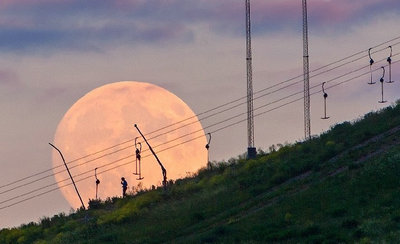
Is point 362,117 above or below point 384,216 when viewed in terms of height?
above

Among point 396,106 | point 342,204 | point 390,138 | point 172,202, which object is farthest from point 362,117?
point 342,204

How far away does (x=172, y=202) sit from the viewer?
3674 inches

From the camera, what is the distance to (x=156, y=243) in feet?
253

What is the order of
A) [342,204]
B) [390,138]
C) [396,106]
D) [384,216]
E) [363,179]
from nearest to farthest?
[384,216] → [342,204] → [363,179] → [390,138] → [396,106]

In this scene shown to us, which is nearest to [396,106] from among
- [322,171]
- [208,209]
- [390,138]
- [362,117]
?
[362,117]

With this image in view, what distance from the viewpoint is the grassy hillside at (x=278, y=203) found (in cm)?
6906

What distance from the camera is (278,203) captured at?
78.9 meters

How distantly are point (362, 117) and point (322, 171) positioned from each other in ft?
63.0

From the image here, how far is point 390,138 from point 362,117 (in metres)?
13.8

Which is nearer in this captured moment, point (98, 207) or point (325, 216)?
point (325, 216)

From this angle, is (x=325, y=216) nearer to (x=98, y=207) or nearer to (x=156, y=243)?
(x=156, y=243)

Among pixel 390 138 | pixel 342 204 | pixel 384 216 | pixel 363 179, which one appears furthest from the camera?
pixel 390 138

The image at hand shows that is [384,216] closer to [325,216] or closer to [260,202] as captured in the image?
[325,216]

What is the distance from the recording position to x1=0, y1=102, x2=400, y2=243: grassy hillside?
69.1m
